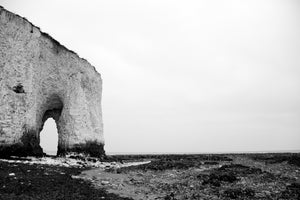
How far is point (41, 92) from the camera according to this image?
96.0 feet

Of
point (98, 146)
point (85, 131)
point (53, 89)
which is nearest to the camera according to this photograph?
point (53, 89)

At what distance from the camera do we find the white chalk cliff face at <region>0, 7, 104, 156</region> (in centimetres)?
2317

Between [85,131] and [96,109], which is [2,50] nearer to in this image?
A: [85,131]

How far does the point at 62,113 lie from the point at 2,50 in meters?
11.1

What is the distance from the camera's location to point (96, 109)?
3819 cm

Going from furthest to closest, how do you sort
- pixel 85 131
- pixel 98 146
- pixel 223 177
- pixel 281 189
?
pixel 98 146, pixel 85 131, pixel 223 177, pixel 281 189

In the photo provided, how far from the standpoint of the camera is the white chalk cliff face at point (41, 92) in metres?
23.2

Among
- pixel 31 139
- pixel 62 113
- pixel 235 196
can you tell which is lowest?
pixel 235 196

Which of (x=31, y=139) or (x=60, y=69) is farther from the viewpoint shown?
(x=60, y=69)

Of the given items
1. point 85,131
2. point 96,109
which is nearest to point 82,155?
point 85,131

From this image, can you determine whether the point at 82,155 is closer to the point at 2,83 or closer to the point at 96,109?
the point at 96,109

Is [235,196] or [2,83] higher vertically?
[2,83]

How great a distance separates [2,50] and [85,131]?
14185mm

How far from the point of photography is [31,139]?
82.6ft
